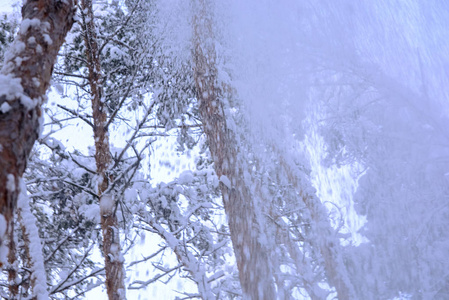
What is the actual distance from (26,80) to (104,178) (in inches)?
122

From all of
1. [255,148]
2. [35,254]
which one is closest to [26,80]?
[35,254]

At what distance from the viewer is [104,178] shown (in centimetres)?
571

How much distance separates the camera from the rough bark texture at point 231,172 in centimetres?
544

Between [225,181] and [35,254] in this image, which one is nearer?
[35,254]

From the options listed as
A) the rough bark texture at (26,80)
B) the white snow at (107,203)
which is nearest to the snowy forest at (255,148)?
the white snow at (107,203)

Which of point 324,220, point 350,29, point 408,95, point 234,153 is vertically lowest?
point 324,220

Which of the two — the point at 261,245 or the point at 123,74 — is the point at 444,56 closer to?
the point at 261,245

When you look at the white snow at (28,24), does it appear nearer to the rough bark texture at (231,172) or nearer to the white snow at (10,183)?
the white snow at (10,183)

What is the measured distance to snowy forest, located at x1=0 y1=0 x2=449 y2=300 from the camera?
600 cm

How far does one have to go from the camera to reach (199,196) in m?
8.21

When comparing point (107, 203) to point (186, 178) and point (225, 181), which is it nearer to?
point (225, 181)

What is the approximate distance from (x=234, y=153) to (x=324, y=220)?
265 centimetres

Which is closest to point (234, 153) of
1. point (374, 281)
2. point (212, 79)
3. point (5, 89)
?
point (212, 79)

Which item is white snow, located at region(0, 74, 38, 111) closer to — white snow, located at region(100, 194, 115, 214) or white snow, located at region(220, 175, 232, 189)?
white snow, located at region(100, 194, 115, 214)
